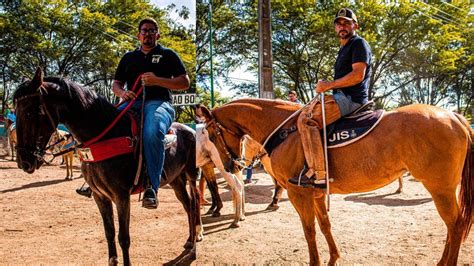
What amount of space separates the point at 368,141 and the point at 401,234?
2645 millimetres

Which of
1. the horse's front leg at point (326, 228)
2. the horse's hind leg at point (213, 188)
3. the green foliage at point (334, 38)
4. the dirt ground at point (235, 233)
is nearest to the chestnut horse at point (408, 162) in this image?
the horse's front leg at point (326, 228)

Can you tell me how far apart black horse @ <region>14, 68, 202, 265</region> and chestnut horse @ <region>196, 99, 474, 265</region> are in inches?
61.0

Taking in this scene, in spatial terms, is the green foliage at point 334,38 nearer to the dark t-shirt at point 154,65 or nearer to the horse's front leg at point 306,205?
the dark t-shirt at point 154,65

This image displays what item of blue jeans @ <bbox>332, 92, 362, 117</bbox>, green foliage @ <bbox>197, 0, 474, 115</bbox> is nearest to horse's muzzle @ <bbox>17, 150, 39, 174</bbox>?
blue jeans @ <bbox>332, 92, 362, 117</bbox>

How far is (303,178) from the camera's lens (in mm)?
3945

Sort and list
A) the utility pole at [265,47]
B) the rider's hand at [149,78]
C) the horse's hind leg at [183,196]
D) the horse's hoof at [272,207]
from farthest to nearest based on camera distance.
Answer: the utility pole at [265,47]
the horse's hoof at [272,207]
the horse's hind leg at [183,196]
the rider's hand at [149,78]

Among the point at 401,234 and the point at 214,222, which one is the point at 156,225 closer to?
the point at 214,222

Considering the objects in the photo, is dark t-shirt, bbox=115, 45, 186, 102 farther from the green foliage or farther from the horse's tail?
the green foliage

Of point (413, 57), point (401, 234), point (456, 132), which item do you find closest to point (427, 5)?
point (413, 57)

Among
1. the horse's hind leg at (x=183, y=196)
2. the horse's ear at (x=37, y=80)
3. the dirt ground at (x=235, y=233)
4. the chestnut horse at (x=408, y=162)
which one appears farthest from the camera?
the horse's hind leg at (x=183, y=196)

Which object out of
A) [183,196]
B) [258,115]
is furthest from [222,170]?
[258,115]

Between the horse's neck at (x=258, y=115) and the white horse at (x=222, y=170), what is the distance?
2093 mm

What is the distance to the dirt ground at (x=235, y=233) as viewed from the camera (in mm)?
4988

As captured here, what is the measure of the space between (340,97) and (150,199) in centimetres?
214
